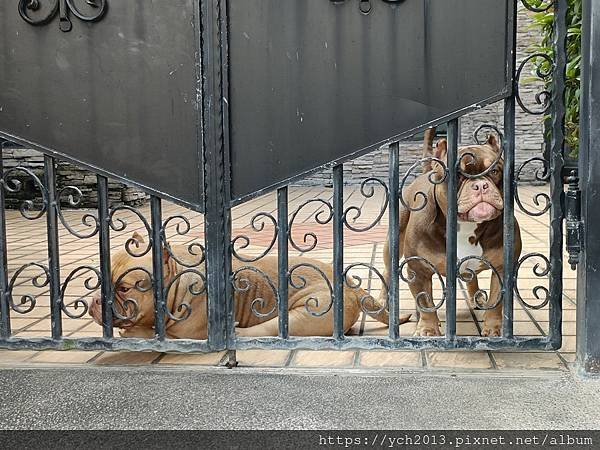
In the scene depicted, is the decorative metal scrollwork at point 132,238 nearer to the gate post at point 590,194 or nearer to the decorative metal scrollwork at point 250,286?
the decorative metal scrollwork at point 250,286

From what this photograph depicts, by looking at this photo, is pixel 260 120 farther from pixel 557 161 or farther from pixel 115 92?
pixel 557 161

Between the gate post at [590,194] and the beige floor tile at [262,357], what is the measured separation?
122cm

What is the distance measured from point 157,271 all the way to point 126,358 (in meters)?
0.45

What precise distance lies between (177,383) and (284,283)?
59 centimetres

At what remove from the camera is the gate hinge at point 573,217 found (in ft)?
8.79

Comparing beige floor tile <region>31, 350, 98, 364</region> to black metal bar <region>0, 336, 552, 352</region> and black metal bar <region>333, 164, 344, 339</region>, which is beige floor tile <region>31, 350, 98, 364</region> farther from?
black metal bar <region>333, 164, 344, 339</region>

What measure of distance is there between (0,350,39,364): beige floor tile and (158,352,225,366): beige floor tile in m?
0.62

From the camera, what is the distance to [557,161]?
8.93 feet

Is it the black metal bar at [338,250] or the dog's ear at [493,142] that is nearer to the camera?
the black metal bar at [338,250]

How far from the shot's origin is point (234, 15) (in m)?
2.78

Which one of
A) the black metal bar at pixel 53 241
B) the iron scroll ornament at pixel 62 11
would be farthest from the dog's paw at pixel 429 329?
the iron scroll ornament at pixel 62 11

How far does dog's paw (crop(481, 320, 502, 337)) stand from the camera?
312cm

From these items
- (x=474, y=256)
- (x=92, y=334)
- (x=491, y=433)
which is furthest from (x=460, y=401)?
(x=92, y=334)

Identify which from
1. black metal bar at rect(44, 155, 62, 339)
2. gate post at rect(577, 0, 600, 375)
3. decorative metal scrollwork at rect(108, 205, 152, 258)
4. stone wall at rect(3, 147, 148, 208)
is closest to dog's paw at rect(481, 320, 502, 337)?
gate post at rect(577, 0, 600, 375)
